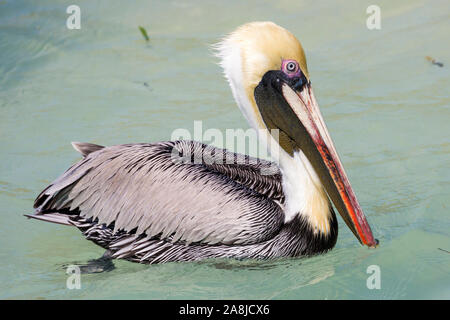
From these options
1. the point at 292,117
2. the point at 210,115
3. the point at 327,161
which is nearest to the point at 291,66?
the point at 292,117

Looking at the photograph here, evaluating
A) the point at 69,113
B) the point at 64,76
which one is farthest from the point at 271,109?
the point at 64,76

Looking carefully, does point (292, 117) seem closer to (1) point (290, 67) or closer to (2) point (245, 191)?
(1) point (290, 67)

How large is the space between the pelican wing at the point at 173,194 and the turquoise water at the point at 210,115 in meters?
0.22

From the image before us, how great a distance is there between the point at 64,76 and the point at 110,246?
301 cm

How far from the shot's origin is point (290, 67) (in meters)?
3.75

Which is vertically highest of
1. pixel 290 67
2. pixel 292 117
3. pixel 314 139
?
pixel 290 67

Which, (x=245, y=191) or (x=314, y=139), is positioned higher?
(x=314, y=139)

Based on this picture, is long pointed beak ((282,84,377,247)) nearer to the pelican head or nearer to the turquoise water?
the pelican head

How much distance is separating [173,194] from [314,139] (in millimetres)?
829

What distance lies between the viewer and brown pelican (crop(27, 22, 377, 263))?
376 centimetres

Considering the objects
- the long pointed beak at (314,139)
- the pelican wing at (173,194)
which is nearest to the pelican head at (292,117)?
the long pointed beak at (314,139)

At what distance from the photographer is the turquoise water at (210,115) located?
371cm

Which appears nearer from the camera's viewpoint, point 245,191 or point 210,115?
point 245,191

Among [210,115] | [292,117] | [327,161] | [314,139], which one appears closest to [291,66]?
[292,117]
